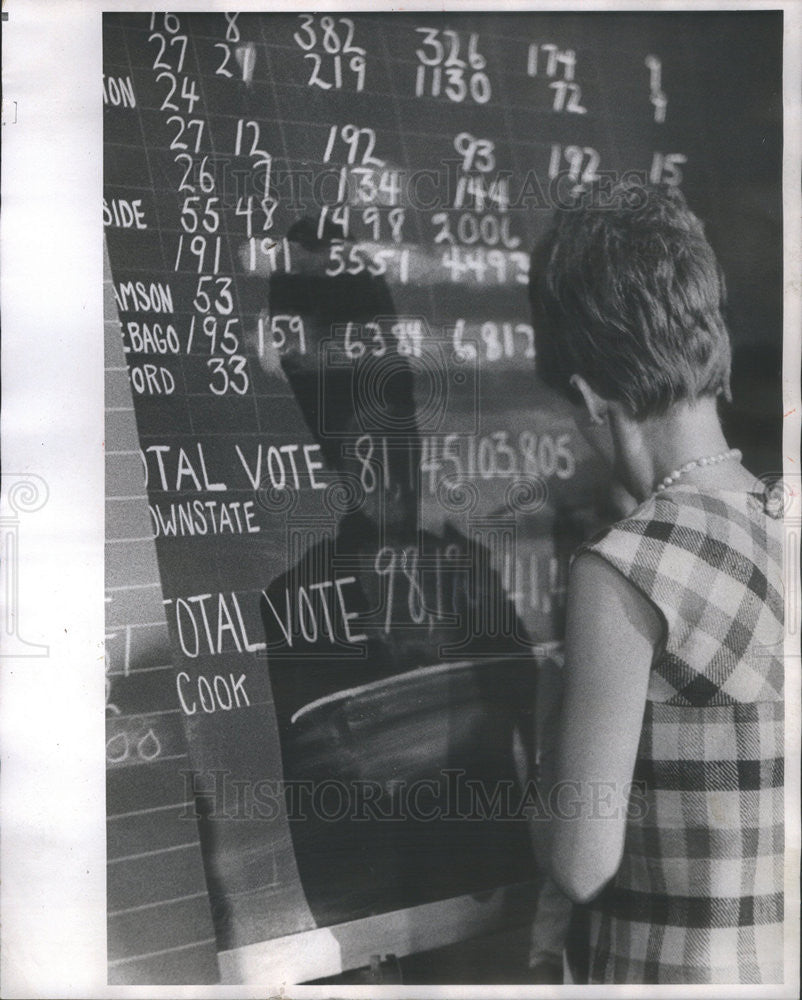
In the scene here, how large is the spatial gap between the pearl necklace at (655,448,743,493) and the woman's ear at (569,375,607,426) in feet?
0.29

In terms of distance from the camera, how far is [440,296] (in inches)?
39.9

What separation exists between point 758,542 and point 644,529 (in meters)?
0.13

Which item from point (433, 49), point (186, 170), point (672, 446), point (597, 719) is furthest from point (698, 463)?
point (186, 170)

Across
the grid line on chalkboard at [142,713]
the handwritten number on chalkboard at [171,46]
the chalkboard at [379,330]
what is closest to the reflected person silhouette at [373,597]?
the chalkboard at [379,330]

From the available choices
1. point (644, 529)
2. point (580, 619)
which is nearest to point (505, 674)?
point (580, 619)

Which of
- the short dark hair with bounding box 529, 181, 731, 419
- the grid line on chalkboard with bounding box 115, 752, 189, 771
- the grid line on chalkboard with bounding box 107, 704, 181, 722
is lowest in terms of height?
the grid line on chalkboard with bounding box 115, 752, 189, 771

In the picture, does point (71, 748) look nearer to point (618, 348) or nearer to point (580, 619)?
point (580, 619)

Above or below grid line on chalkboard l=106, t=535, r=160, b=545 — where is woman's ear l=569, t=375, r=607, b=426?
above

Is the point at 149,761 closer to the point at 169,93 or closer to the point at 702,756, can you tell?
the point at 702,756

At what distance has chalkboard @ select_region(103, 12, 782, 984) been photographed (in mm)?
1011

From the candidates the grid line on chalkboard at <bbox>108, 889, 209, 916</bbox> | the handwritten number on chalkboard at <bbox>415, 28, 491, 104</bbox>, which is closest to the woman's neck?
the handwritten number on chalkboard at <bbox>415, 28, 491, 104</bbox>

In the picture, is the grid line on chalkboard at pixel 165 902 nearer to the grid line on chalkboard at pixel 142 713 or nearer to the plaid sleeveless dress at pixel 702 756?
the grid line on chalkboard at pixel 142 713

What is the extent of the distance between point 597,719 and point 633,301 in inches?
16.8

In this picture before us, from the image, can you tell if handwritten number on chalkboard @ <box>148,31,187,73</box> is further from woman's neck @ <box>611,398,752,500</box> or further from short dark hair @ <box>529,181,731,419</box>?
woman's neck @ <box>611,398,752,500</box>
